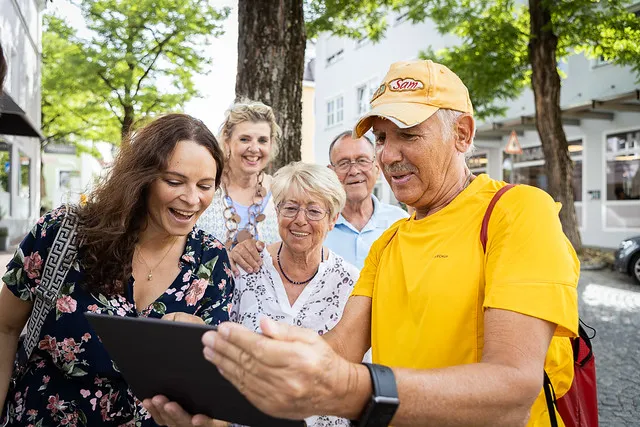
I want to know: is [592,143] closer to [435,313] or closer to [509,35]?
[509,35]

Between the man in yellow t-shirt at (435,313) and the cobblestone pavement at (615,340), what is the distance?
380 cm

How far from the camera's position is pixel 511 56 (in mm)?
14172

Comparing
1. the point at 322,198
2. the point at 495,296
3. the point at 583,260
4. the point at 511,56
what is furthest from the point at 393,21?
the point at 495,296

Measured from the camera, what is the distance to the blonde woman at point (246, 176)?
392 cm

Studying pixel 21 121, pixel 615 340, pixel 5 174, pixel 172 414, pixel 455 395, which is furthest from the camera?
pixel 5 174

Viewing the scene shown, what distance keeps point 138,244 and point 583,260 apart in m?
13.2

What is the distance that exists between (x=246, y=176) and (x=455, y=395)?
9.96ft

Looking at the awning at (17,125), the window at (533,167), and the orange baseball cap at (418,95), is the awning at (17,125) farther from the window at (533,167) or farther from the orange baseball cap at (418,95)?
the window at (533,167)

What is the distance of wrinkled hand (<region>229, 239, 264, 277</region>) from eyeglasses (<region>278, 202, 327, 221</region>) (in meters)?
0.24

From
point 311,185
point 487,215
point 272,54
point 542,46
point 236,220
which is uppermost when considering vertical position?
point 542,46

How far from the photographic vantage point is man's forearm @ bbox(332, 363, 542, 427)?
1.24 meters

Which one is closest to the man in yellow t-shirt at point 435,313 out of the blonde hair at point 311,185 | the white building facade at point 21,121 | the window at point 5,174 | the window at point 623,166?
the blonde hair at point 311,185

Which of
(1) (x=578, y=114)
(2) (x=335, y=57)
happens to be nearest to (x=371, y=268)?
(1) (x=578, y=114)

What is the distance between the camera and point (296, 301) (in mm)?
3092
